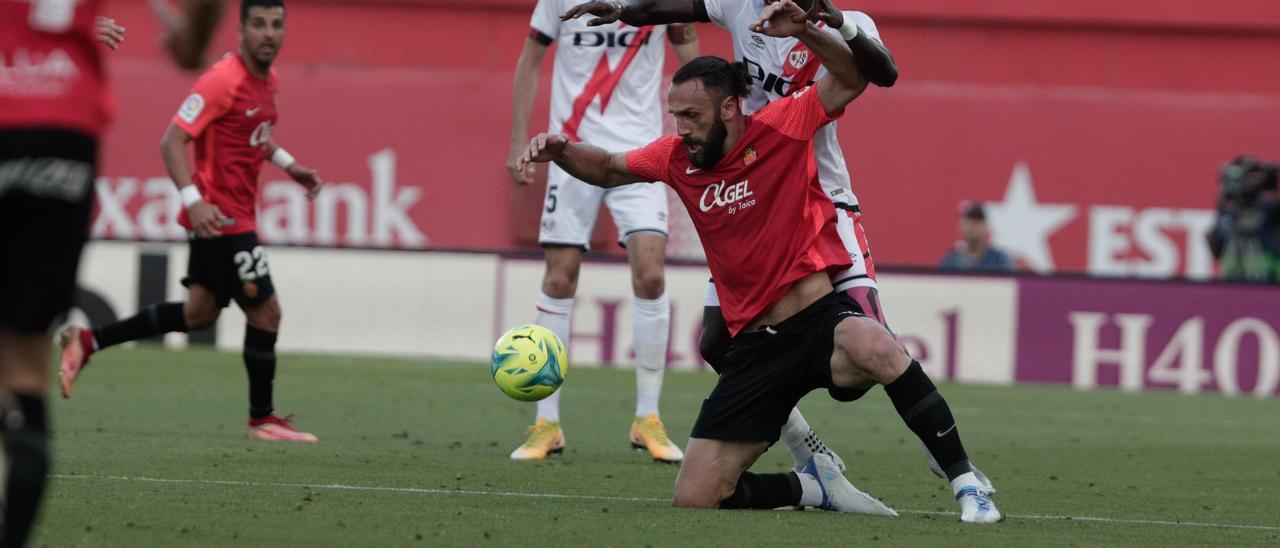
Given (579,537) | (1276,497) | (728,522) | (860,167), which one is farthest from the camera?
(860,167)

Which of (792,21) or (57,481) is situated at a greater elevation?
(792,21)

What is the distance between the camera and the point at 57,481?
22.2ft

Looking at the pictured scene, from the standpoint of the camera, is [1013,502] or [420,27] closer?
[1013,502]

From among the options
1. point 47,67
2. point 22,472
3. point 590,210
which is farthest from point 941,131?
point 22,472

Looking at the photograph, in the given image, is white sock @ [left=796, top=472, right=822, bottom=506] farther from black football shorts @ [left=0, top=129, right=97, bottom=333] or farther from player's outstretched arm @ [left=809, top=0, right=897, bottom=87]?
black football shorts @ [left=0, top=129, right=97, bottom=333]

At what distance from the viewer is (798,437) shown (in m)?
7.21

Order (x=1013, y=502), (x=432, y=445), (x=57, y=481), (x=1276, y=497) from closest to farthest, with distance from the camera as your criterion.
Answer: (x=57, y=481) < (x=1013, y=502) < (x=1276, y=497) < (x=432, y=445)

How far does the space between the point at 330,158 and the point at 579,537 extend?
1778 centimetres

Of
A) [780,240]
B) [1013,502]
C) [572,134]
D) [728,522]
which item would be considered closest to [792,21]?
[780,240]

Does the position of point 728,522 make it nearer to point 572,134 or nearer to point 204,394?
point 572,134

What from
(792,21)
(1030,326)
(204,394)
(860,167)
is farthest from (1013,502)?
(860,167)

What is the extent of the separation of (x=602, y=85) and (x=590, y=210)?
0.60 meters

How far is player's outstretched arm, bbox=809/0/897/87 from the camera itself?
6402 mm

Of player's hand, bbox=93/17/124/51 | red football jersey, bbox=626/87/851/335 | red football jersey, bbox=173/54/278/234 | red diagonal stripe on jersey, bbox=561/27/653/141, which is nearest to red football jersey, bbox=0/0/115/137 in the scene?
player's hand, bbox=93/17/124/51
